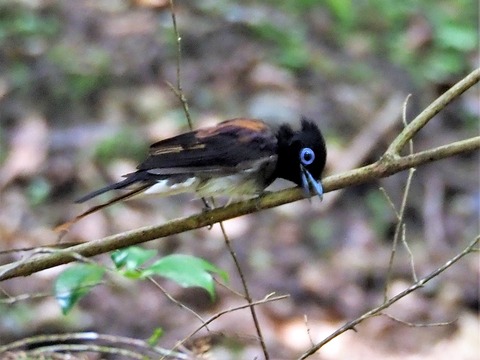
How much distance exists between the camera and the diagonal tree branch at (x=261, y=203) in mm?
1902

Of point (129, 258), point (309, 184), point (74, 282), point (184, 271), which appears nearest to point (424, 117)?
point (309, 184)

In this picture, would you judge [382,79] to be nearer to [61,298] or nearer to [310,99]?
[310,99]

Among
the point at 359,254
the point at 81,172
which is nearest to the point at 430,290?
the point at 359,254

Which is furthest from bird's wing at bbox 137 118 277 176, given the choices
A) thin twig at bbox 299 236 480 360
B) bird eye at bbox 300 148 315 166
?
thin twig at bbox 299 236 480 360

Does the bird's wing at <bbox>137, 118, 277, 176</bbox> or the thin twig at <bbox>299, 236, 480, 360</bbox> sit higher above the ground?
the bird's wing at <bbox>137, 118, 277, 176</bbox>

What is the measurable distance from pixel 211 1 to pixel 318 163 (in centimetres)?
448

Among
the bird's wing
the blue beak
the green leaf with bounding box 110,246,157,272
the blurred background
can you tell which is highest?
the bird's wing

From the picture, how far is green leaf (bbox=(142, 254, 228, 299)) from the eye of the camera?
207cm

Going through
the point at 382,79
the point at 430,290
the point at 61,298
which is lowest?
the point at 430,290

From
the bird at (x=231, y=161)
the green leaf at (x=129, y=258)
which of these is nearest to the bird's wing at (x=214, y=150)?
Answer: the bird at (x=231, y=161)

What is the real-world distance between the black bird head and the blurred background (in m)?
1.52

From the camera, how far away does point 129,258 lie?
2.15m

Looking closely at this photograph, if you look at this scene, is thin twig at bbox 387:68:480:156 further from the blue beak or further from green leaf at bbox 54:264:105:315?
green leaf at bbox 54:264:105:315

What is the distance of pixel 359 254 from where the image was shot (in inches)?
194
